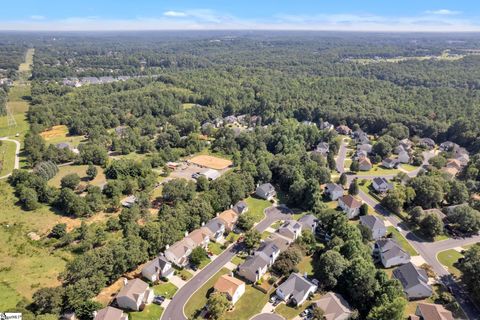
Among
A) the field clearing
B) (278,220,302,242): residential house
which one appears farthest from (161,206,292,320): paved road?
the field clearing

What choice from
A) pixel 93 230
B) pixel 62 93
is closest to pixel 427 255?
pixel 93 230

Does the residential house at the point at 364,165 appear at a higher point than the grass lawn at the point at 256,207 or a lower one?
higher

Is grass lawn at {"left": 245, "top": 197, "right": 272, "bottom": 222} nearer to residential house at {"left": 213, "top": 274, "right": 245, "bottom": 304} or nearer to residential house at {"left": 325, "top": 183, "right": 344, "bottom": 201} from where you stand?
residential house at {"left": 325, "top": 183, "right": 344, "bottom": 201}

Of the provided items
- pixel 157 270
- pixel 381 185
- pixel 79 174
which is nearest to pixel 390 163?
pixel 381 185

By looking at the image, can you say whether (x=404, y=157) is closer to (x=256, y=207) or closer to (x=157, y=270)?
(x=256, y=207)

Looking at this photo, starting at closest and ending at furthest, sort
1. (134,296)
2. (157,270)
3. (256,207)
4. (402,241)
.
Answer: (134,296)
(157,270)
(402,241)
(256,207)

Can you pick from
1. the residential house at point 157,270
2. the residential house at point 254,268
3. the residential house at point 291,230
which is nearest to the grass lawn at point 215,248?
the residential house at point 254,268

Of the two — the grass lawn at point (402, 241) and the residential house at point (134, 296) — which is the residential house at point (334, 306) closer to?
the grass lawn at point (402, 241)
